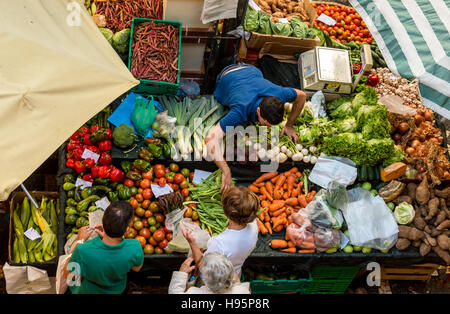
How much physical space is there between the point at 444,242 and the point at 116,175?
152 inches

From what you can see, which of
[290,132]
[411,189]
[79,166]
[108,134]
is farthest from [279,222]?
[79,166]

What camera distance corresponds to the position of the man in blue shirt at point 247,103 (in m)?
4.04

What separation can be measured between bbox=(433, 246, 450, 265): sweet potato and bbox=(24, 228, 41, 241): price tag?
177 inches

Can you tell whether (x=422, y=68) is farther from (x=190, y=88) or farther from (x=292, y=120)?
(x=190, y=88)

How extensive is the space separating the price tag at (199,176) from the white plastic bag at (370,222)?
1.70m

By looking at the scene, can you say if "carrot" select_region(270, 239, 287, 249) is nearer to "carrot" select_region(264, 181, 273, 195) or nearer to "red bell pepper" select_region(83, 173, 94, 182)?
"carrot" select_region(264, 181, 273, 195)

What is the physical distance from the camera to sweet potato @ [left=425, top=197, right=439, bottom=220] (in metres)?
4.59

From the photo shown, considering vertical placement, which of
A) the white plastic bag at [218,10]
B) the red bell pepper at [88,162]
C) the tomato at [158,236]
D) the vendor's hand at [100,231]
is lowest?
the tomato at [158,236]

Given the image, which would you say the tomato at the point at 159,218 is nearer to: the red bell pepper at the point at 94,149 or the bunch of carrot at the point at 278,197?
the red bell pepper at the point at 94,149

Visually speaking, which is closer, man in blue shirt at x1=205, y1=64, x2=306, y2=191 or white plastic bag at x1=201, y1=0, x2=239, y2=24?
man in blue shirt at x1=205, y1=64, x2=306, y2=191

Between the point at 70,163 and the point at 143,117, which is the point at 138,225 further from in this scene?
the point at 143,117

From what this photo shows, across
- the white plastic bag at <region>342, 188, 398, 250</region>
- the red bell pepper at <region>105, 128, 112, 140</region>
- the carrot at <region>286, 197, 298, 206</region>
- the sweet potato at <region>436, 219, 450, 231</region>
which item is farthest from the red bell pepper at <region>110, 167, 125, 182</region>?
the sweet potato at <region>436, 219, 450, 231</region>

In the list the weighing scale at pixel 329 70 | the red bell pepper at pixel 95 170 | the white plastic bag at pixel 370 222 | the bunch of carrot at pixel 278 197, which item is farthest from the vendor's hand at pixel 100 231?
the weighing scale at pixel 329 70

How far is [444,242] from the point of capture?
14.5 ft
